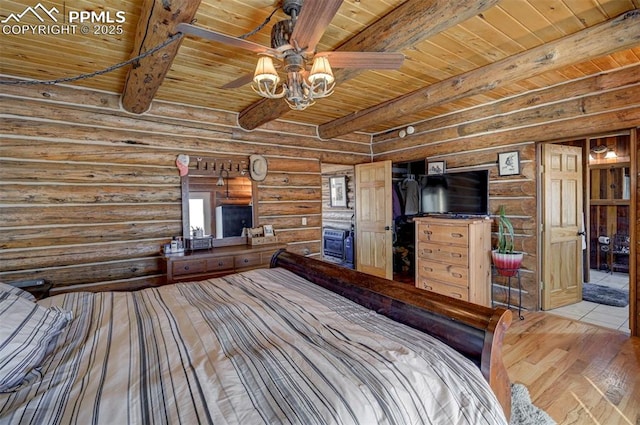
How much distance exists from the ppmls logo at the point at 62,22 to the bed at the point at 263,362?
1.76 metres

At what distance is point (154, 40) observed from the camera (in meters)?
1.93

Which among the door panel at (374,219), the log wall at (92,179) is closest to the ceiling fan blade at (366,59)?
the log wall at (92,179)

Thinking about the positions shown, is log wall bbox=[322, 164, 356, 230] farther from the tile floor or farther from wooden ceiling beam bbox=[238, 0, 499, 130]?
wooden ceiling beam bbox=[238, 0, 499, 130]

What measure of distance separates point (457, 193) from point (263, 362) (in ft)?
12.5

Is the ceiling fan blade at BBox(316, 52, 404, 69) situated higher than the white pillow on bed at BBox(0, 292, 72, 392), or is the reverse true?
the ceiling fan blade at BBox(316, 52, 404, 69)

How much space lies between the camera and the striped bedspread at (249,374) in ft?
2.92

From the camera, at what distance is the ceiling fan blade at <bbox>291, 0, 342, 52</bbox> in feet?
4.56

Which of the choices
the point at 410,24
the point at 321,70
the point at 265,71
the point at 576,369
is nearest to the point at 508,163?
the point at 576,369

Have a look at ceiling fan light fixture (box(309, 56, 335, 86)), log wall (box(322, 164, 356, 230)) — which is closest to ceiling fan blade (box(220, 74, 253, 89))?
ceiling fan light fixture (box(309, 56, 335, 86))

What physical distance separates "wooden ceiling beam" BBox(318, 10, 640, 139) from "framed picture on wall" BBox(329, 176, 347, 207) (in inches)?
113

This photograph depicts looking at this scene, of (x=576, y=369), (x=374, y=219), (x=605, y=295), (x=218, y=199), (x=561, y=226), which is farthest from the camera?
(x=374, y=219)

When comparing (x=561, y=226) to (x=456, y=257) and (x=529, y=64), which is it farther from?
(x=529, y=64)

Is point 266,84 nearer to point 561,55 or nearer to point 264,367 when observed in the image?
point 264,367

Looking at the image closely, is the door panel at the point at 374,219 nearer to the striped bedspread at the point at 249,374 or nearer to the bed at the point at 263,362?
the bed at the point at 263,362
